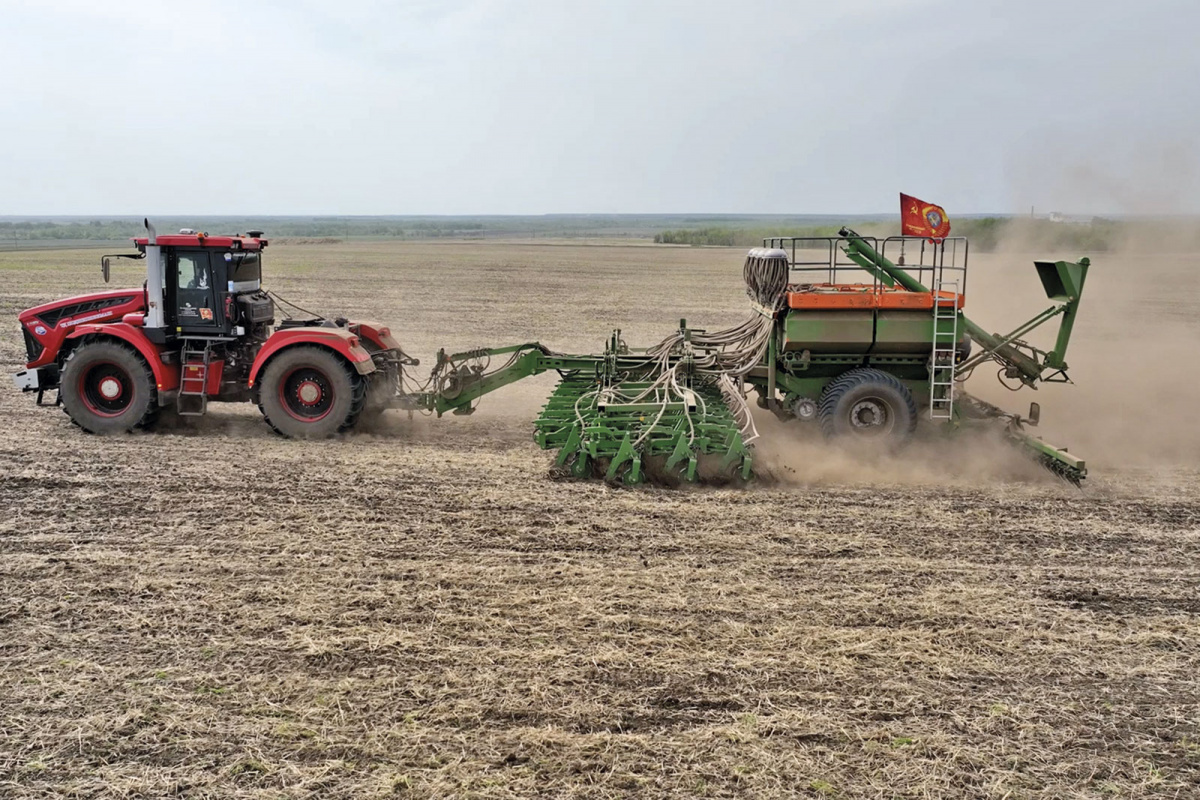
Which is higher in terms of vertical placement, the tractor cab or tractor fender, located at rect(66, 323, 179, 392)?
the tractor cab

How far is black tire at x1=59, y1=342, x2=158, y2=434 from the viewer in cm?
1080

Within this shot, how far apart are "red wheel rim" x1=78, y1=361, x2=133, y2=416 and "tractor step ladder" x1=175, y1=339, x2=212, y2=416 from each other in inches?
22.4

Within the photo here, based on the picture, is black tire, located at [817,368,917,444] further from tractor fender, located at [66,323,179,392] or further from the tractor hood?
the tractor hood

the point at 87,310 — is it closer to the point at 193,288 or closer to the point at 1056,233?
the point at 193,288

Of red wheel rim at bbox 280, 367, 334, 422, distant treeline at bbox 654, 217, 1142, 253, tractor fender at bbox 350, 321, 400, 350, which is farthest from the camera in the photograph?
distant treeline at bbox 654, 217, 1142, 253

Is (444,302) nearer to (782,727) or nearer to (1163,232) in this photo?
(1163,232)

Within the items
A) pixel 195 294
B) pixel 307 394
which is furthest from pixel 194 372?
pixel 307 394

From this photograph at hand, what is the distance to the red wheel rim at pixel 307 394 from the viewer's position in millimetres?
10852

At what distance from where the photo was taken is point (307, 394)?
1087cm

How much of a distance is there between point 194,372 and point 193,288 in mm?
946

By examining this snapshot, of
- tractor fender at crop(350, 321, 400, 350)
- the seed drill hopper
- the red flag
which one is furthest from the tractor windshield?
the red flag

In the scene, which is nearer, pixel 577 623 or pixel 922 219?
pixel 577 623

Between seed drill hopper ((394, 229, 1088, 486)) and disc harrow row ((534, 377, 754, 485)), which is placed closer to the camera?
disc harrow row ((534, 377, 754, 485))

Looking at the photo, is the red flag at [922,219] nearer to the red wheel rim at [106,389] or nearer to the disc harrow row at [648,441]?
the disc harrow row at [648,441]
